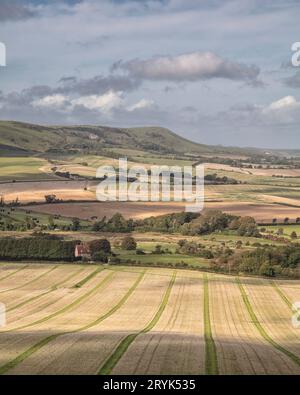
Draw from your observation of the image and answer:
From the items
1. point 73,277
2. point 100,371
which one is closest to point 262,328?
point 100,371

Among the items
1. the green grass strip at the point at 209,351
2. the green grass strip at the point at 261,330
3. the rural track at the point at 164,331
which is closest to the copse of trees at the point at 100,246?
the green grass strip at the point at 261,330

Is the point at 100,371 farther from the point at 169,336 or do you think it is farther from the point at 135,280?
the point at 135,280

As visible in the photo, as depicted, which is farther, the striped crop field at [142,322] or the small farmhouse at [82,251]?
the small farmhouse at [82,251]

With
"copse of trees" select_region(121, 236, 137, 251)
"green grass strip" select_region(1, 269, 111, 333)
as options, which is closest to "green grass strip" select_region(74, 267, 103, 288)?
"green grass strip" select_region(1, 269, 111, 333)

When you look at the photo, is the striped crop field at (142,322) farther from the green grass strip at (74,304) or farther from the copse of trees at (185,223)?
the copse of trees at (185,223)

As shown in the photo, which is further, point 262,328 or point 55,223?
point 55,223

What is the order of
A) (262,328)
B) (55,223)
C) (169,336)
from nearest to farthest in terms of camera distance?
(169,336)
(262,328)
(55,223)
